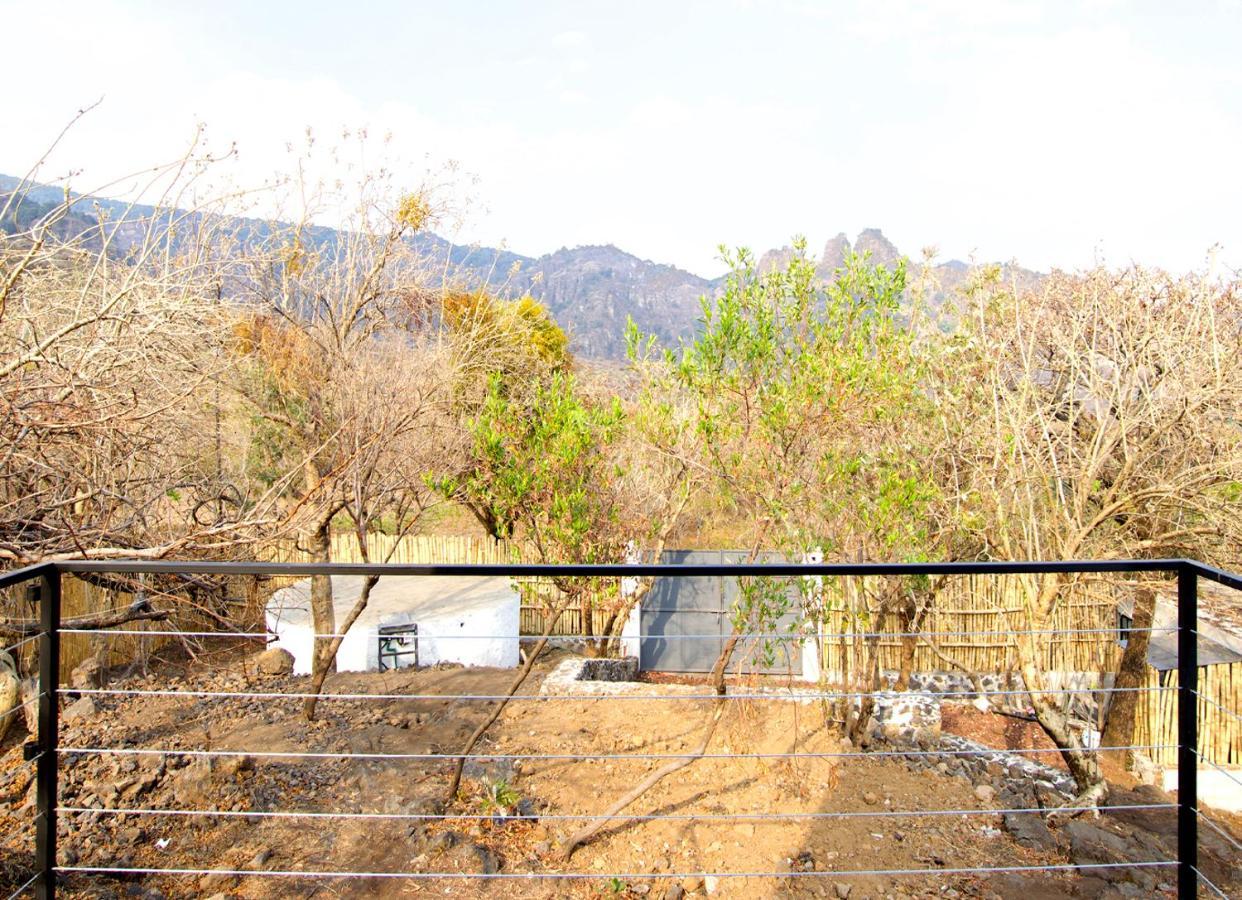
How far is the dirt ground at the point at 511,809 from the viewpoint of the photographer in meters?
4.24

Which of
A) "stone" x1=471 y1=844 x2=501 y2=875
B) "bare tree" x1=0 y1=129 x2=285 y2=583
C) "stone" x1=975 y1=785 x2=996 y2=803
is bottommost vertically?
"stone" x1=975 y1=785 x2=996 y2=803

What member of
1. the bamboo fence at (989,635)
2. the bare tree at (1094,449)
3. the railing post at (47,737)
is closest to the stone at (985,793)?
the bare tree at (1094,449)

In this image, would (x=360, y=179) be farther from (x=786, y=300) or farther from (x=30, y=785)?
(x=30, y=785)

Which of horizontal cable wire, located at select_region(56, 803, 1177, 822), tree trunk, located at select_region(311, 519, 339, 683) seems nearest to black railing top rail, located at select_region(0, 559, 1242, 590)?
horizontal cable wire, located at select_region(56, 803, 1177, 822)

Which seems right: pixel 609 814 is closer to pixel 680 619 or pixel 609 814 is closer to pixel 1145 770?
pixel 1145 770

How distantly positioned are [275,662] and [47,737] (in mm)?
7788

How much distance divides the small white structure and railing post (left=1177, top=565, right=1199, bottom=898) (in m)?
7.21

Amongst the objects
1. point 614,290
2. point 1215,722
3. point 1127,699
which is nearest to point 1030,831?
point 1127,699

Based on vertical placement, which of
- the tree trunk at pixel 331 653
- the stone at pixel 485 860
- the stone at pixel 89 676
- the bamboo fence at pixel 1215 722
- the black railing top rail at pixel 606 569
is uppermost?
the black railing top rail at pixel 606 569

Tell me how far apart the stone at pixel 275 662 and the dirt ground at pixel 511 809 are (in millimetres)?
2051

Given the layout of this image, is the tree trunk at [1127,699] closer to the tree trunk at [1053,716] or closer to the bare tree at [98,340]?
the tree trunk at [1053,716]

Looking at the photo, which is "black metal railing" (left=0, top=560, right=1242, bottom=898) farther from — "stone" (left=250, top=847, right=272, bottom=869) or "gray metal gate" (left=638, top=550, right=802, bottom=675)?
"gray metal gate" (left=638, top=550, right=802, bottom=675)

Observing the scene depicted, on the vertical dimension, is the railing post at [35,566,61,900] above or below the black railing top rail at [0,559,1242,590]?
below

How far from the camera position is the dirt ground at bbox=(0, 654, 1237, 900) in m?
4.24
